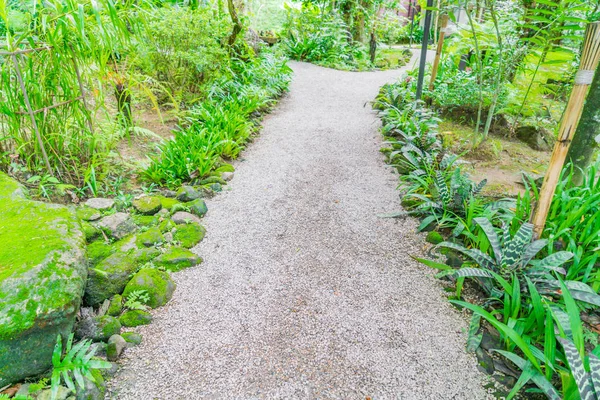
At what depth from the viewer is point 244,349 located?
5.29 feet

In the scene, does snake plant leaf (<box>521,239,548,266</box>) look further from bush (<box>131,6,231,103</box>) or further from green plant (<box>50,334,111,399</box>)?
bush (<box>131,6,231,103</box>)

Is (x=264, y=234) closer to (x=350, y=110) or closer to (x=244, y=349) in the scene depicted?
(x=244, y=349)

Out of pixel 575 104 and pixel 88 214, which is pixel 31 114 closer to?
pixel 88 214

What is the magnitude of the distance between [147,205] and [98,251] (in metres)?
0.61

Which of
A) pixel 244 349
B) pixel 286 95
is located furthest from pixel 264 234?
pixel 286 95

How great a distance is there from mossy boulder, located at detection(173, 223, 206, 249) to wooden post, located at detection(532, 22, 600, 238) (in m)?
2.10

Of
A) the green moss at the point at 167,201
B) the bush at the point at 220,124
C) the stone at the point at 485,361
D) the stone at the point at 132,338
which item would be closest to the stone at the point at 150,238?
the green moss at the point at 167,201

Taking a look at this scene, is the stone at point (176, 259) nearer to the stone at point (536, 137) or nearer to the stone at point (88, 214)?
the stone at point (88, 214)

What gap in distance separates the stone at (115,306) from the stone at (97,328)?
0.32 feet

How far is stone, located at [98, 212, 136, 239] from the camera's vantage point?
2182mm

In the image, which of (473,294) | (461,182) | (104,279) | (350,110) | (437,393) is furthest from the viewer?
(350,110)

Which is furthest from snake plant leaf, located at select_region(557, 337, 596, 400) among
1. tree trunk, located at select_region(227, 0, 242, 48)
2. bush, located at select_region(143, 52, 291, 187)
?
tree trunk, located at select_region(227, 0, 242, 48)

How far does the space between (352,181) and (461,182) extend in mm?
1077

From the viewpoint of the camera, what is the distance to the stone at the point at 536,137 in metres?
3.85
